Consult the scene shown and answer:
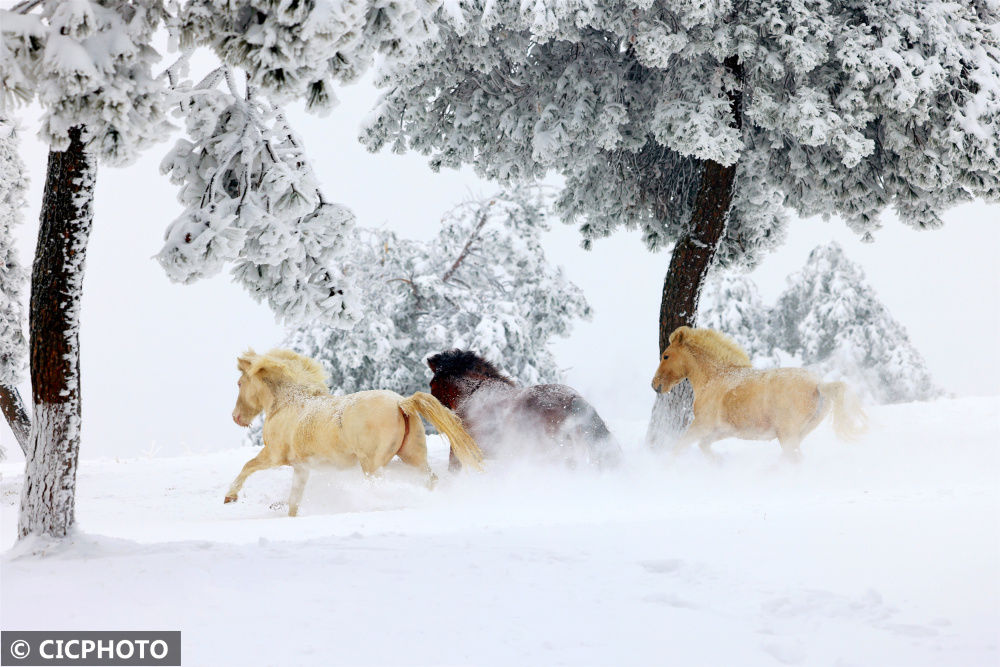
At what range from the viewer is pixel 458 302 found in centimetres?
1877

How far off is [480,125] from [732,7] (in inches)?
164

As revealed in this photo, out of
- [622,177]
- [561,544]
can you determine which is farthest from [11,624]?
[622,177]

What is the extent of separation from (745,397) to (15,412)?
11.1 metres

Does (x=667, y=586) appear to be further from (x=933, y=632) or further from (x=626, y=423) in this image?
(x=626, y=423)

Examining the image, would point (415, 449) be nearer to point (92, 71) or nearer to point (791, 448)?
point (791, 448)

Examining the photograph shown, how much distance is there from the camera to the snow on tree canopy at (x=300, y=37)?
4406 millimetres

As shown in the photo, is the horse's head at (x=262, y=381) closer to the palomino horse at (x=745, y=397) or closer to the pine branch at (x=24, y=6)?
the pine branch at (x=24, y=6)

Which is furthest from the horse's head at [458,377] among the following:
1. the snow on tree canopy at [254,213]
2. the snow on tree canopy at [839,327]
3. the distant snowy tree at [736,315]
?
the snow on tree canopy at [839,327]

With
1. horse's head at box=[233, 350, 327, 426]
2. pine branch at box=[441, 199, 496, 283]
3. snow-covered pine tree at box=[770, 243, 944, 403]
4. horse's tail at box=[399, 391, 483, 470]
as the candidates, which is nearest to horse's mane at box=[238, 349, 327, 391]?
horse's head at box=[233, 350, 327, 426]

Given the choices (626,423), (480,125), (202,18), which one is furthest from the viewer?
(626,423)

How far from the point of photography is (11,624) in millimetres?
3566

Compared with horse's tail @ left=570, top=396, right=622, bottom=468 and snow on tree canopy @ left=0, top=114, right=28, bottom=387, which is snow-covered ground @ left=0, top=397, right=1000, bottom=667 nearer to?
horse's tail @ left=570, top=396, right=622, bottom=468

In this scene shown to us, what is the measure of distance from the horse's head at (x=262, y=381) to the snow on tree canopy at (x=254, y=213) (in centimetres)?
210

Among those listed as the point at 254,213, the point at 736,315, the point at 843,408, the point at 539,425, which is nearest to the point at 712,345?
the point at 843,408
